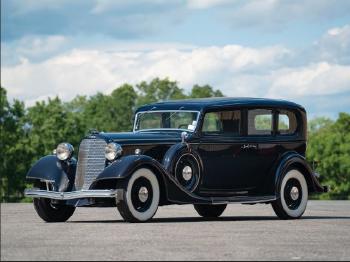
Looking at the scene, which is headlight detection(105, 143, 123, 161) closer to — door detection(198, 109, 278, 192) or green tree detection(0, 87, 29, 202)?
door detection(198, 109, 278, 192)

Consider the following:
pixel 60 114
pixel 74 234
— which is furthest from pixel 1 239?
pixel 60 114

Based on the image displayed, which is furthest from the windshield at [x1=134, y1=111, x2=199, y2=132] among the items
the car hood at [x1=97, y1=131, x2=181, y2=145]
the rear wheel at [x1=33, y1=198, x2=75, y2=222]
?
the rear wheel at [x1=33, y1=198, x2=75, y2=222]

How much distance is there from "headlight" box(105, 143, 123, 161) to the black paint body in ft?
0.52

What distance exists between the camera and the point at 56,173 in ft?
55.8

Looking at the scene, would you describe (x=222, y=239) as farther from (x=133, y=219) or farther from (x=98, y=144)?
(x=98, y=144)

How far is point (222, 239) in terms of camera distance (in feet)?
40.9

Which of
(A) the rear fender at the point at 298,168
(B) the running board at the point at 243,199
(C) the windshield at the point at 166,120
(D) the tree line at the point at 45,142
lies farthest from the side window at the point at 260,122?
(D) the tree line at the point at 45,142

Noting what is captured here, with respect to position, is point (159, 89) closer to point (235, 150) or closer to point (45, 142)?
point (45, 142)

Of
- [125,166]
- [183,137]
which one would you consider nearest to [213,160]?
[183,137]

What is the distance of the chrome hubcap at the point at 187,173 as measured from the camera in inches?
655

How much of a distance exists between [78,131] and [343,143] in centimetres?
2547

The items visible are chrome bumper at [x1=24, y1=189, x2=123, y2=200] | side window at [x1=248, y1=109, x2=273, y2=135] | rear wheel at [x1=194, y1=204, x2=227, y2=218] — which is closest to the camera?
chrome bumper at [x1=24, y1=189, x2=123, y2=200]

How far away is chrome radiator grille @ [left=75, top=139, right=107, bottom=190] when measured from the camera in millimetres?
16281

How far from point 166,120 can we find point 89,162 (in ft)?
7.38
